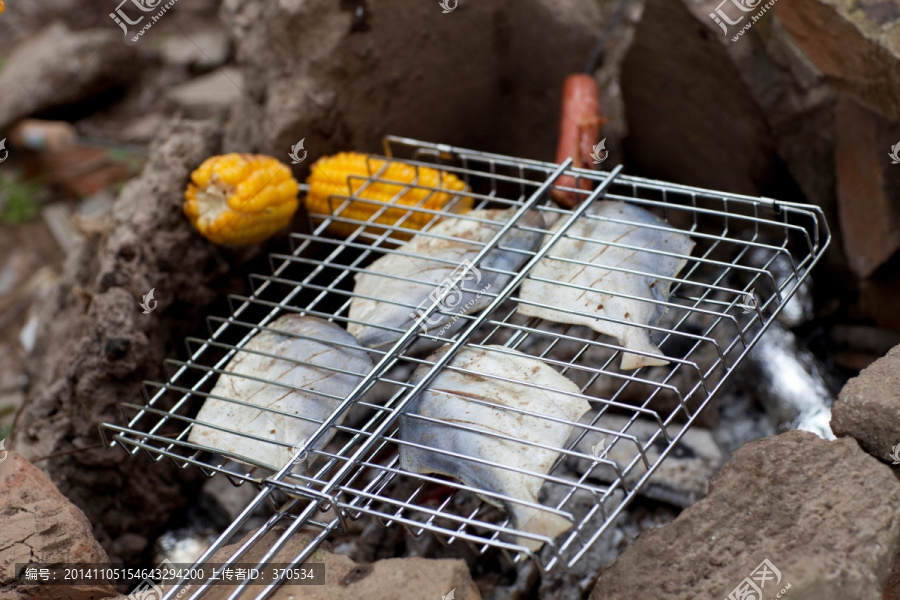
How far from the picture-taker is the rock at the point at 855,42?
9.03ft

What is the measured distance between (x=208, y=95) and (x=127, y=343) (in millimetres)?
3579

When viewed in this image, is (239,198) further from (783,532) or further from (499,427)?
(783,532)

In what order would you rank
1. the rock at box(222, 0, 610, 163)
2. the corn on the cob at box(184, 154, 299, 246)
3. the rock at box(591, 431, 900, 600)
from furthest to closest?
1. the rock at box(222, 0, 610, 163)
2. the corn on the cob at box(184, 154, 299, 246)
3. the rock at box(591, 431, 900, 600)

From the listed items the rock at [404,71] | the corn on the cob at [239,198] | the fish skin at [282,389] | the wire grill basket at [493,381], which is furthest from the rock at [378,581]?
the rock at [404,71]

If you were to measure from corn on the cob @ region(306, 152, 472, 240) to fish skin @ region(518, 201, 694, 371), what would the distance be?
0.68m

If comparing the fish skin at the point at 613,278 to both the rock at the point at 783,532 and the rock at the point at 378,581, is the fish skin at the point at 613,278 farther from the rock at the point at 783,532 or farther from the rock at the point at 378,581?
the rock at the point at 378,581

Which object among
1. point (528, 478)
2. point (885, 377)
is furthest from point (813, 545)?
point (528, 478)

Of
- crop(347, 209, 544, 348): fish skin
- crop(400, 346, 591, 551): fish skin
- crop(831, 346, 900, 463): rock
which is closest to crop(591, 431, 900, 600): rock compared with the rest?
crop(831, 346, 900, 463): rock

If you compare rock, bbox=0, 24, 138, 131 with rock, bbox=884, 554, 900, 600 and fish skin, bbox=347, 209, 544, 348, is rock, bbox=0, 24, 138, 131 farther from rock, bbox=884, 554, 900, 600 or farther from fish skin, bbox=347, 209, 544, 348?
rock, bbox=884, 554, 900, 600

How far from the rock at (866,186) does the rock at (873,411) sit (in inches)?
51.0

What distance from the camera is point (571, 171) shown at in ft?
9.66

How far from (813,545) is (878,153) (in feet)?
6.63

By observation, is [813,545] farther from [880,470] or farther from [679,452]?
[679,452]

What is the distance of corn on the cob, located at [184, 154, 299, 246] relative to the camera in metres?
3.01
